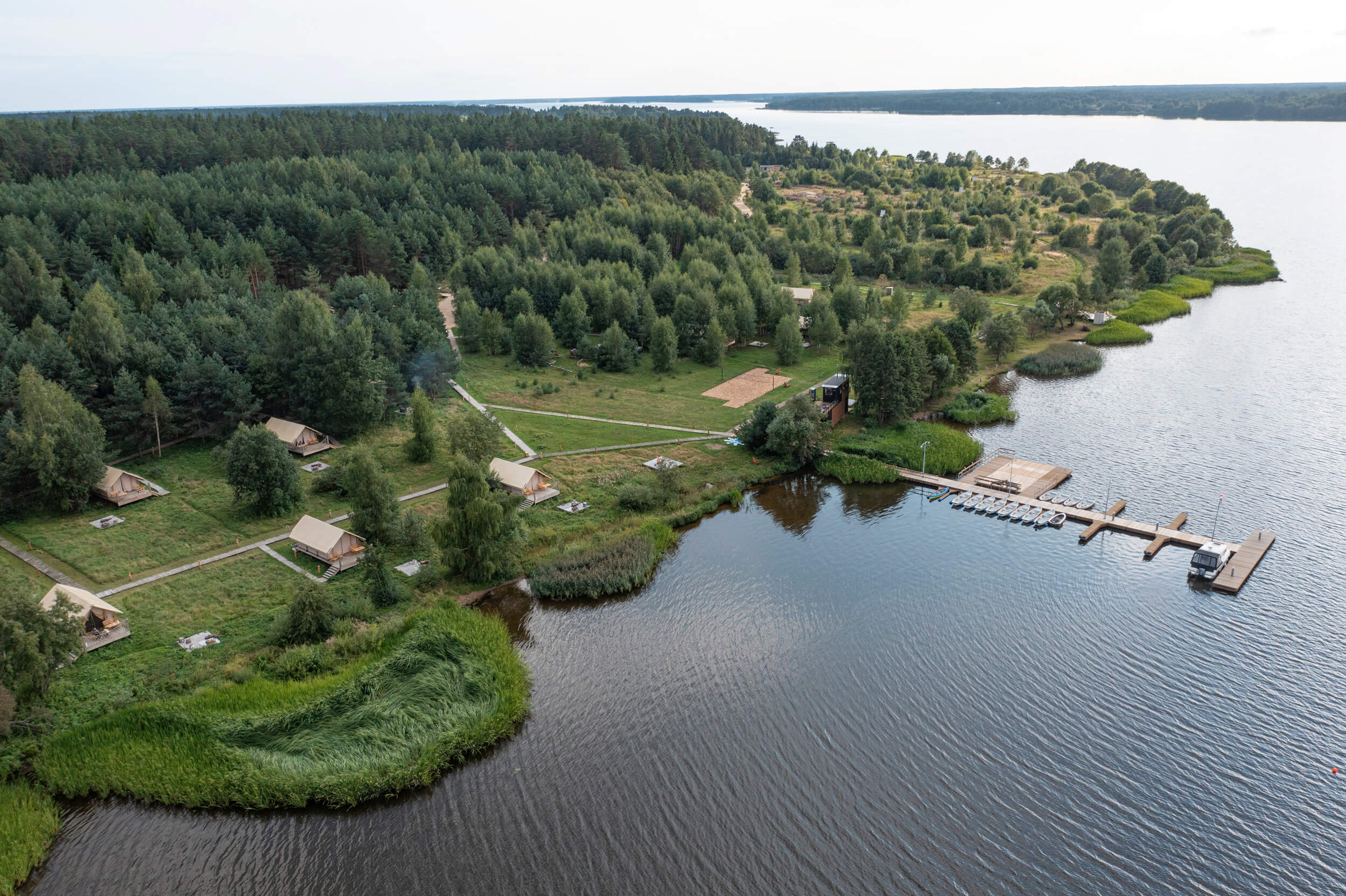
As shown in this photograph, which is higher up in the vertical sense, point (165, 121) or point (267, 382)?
point (165, 121)

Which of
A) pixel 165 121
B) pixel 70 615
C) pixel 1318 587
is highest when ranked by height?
pixel 165 121

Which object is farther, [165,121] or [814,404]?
[165,121]

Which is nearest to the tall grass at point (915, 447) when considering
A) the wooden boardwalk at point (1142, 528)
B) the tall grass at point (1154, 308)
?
the wooden boardwalk at point (1142, 528)

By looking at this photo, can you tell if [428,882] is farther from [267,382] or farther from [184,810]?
[267,382]

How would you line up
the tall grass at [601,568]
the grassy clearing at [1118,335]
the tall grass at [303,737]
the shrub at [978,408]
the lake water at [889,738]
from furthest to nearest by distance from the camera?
the grassy clearing at [1118,335] < the shrub at [978,408] < the tall grass at [601,568] < the tall grass at [303,737] < the lake water at [889,738]

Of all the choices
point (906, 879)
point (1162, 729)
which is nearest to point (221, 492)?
point (906, 879)

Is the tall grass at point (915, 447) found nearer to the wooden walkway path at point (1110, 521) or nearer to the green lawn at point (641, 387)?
Result: the wooden walkway path at point (1110, 521)

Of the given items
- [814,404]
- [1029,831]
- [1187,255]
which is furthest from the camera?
[1187,255]
